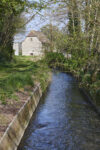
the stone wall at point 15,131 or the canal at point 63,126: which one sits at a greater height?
the stone wall at point 15,131

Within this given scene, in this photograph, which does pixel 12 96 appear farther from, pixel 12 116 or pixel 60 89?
pixel 60 89

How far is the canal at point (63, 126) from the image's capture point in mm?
9836

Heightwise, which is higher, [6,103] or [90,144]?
[6,103]

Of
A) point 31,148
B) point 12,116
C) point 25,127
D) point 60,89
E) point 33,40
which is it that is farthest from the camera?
point 33,40

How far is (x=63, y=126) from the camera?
1214cm

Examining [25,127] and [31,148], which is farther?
[25,127]

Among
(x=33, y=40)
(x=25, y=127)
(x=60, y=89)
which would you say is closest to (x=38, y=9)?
(x=25, y=127)

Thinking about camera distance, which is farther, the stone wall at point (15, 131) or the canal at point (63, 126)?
the canal at point (63, 126)

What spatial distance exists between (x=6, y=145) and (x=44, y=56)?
39.9 feet

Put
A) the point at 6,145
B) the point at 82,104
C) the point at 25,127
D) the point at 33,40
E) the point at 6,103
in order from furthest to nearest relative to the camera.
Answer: the point at 33,40, the point at 82,104, the point at 6,103, the point at 25,127, the point at 6,145

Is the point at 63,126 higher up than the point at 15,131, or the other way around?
the point at 15,131

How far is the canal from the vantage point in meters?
9.84

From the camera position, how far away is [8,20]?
722 inches

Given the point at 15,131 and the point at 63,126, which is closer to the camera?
the point at 15,131
